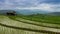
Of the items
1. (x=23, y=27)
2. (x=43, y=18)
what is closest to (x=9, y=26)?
(x=23, y=27)

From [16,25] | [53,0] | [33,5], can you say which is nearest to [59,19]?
[53,0]

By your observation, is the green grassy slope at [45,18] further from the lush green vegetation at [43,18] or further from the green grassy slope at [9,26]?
the green grassy slope at [9,26]

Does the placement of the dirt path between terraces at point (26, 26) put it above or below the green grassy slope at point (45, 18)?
below

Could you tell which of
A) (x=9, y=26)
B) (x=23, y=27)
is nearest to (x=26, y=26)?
(x=23, y=27)

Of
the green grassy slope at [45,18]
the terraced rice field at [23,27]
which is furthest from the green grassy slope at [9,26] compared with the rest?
the green grassy slope at [45,18]

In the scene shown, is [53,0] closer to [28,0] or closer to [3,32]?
[28,0]

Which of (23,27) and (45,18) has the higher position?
(45,18)

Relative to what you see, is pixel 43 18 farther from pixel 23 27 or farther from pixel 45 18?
pixel 23 27

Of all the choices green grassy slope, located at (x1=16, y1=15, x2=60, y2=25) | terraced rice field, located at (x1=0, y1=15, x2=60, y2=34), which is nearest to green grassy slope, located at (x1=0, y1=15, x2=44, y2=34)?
terraced rice field, located at (x1=0, y1=15, x2=60, y2=34)
